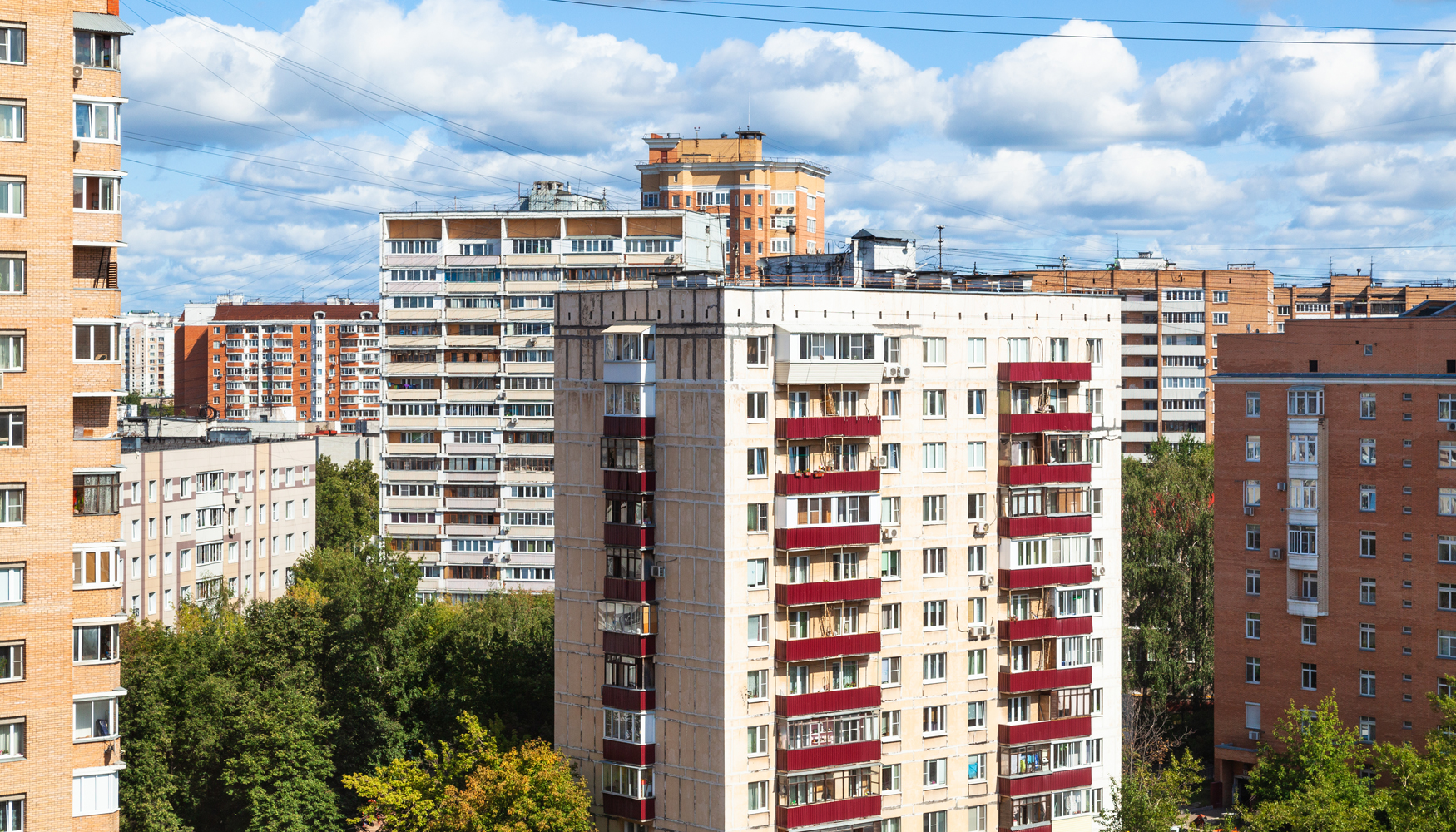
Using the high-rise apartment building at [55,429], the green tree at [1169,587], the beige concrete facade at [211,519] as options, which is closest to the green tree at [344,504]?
the beige concrete facade at [211,519]

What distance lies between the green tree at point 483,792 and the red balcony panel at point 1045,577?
63.0 ft

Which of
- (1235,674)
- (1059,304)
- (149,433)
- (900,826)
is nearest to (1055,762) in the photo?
(900,826)

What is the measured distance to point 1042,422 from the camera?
213 feet

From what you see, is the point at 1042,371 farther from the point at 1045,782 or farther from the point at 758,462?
the point at 1045,782

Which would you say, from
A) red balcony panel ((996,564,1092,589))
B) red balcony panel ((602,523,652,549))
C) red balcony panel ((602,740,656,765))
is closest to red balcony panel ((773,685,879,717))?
red balcony panel ((602,740,656,765))

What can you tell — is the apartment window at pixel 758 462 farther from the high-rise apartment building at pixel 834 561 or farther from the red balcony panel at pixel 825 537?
the red balcony panel at pixel 825 537

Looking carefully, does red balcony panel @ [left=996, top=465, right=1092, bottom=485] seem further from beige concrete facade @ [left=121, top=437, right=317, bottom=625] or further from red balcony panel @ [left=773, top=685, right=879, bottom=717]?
beige concrete facade @ [left=121, top=437, right=317, bottom=625]

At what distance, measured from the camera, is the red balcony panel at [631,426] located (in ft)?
194

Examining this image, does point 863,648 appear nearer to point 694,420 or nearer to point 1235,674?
point 694,420

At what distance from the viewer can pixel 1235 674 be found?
89.0 metres

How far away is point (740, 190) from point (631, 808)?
112152 millimetres

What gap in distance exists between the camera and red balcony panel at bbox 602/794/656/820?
59250mm

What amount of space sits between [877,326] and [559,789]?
21.6m

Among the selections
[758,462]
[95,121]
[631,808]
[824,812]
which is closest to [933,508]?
[758,462]
